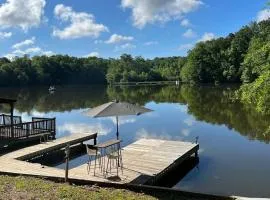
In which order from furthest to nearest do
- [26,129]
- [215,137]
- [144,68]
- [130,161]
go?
[144,68] → [215,137] → [26,129] → [130,161]

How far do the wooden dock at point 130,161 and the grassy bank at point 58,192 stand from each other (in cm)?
78

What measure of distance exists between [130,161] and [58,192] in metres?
5.42

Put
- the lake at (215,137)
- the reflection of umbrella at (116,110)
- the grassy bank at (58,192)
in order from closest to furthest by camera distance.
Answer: the grassy bank at (58,192), the reflection of umbrella at (116,110), the lake at (215,137)

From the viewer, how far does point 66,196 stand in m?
7.90

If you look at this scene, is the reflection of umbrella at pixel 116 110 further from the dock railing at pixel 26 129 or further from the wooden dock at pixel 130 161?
the dock railing at pixel 26 129

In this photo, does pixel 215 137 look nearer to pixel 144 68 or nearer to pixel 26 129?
pixel 26 129

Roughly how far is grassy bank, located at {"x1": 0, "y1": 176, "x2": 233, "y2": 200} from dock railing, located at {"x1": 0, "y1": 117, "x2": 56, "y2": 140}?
8407 millimetres

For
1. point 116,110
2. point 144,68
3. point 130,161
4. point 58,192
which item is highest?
point 144,68

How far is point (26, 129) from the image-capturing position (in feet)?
58.3

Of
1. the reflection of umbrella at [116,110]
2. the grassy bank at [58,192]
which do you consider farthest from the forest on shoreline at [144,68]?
the grassy bank at [58,192]

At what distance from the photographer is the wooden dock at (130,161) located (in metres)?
11.3

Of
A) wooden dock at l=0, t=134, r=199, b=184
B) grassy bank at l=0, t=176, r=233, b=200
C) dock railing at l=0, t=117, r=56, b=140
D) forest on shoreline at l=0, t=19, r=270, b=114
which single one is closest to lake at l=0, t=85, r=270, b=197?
wooden dock at l=0, t=134, r=199, b=184

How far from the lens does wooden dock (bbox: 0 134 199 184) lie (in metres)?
11.3

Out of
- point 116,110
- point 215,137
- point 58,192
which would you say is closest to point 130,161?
point 116,110
